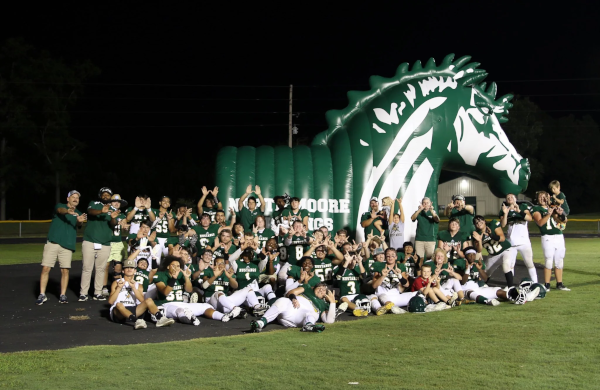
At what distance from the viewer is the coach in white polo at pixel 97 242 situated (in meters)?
9.74

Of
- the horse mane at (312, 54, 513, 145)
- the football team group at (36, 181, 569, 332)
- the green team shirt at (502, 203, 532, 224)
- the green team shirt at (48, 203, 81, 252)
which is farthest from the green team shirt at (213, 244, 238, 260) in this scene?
the green team shirt at (502, 203, 532, 224)

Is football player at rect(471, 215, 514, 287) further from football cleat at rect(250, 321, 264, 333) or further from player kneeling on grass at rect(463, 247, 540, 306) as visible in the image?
football cleat at rect(250, 321, 264, 333)

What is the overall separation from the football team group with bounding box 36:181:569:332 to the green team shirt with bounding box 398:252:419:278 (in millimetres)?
24

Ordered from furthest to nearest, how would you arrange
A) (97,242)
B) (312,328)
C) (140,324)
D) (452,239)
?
(452,239)
(97,242)
(140,324)
(312,328)

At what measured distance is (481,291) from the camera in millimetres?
9039

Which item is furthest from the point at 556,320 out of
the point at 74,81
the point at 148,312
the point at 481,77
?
the point at 74,81

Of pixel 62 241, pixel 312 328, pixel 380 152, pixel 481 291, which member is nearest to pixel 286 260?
pixel 380 152

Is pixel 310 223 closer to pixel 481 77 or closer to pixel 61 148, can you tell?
pixel 481 77

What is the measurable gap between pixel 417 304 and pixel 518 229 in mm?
2624

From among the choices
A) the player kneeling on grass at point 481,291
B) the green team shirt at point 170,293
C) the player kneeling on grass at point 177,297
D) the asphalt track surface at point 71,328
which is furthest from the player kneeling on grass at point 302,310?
the player kneeling on grass at point 481,291

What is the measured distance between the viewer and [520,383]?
500 centimetres

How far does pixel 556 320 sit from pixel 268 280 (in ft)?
14.0

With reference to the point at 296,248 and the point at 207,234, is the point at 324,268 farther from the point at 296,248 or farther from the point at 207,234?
the point at 207,234

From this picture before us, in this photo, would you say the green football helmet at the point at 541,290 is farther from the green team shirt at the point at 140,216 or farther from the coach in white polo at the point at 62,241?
the coach in white polo at the point at 62,241
